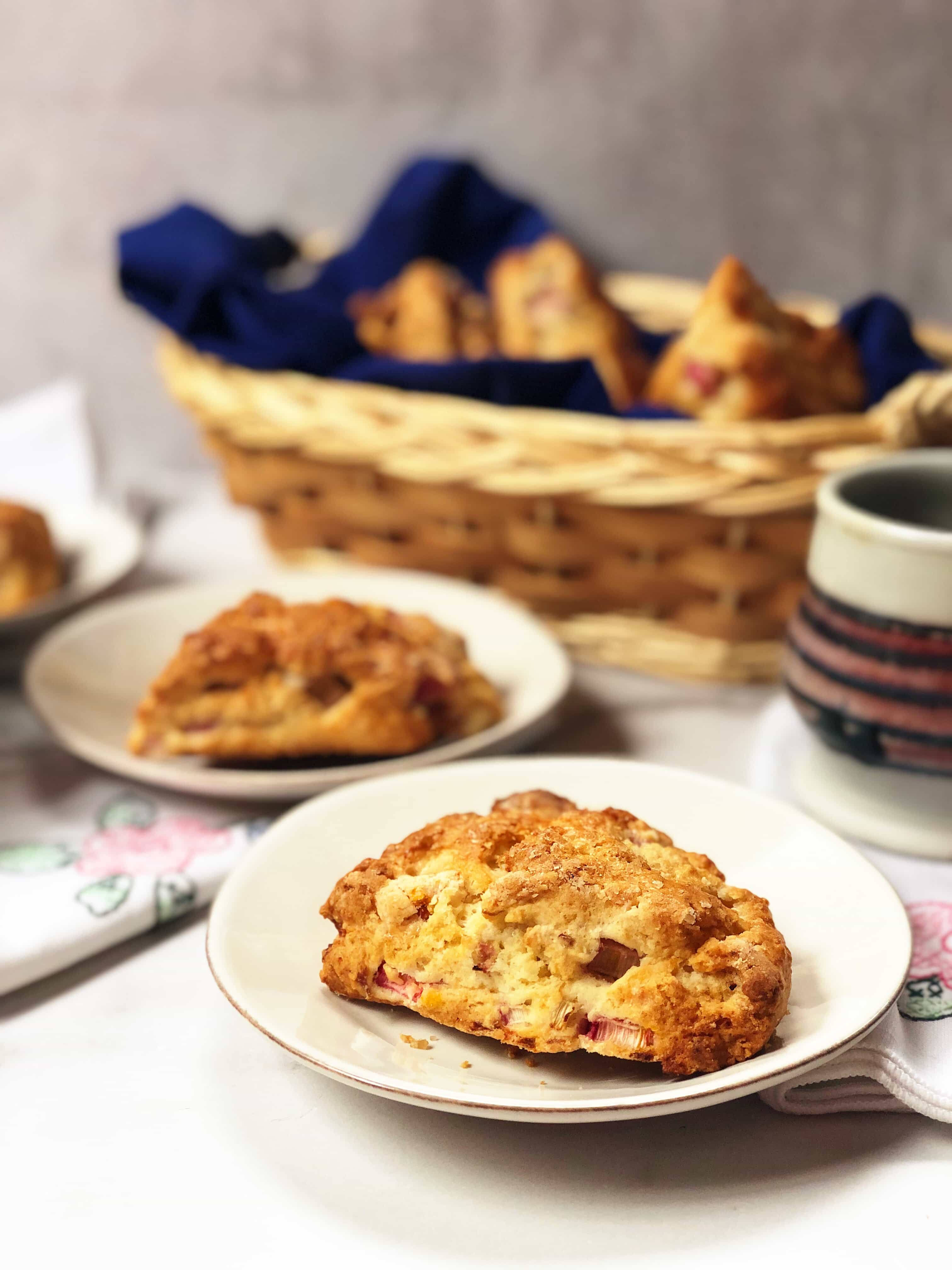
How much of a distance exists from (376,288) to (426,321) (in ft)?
0.75

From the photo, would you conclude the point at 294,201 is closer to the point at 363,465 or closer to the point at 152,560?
the point at 152,560

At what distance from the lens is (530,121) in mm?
1520

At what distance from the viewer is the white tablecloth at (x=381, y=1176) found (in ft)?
1.74

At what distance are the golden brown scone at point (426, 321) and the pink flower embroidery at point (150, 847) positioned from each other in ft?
1.69

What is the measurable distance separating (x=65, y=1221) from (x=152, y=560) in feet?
2.95

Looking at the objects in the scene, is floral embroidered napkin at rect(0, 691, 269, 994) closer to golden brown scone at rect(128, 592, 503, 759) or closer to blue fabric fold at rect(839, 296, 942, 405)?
golden brown scone at rect(128, 592, 503, 759)

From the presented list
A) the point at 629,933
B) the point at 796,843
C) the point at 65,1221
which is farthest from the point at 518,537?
the point at 65,1221

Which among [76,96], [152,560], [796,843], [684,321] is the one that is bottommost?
[152,560]

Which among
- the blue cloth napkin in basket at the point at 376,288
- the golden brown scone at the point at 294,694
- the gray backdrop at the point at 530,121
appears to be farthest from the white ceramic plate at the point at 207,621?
the gray backdrop at the point at 530,121

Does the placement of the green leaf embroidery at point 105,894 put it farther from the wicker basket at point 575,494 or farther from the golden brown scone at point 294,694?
the wicker basket at point 575,494

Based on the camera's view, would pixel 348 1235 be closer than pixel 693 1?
Yes

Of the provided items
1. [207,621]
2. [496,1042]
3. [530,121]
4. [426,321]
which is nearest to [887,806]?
[496,1042]

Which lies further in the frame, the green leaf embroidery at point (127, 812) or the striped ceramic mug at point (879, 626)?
the green leaf embroidery at point (127, 812)

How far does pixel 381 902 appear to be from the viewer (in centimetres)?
60
